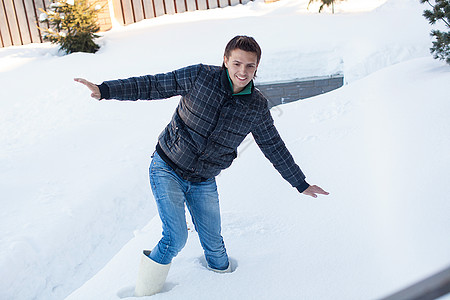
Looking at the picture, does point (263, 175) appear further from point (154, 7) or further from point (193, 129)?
point (154, 7)

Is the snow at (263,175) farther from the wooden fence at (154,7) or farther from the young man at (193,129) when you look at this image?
the wooden fence at (154,7)

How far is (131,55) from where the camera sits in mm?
7184

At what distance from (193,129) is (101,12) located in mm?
6933

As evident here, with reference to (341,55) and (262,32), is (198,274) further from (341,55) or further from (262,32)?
(262,32)

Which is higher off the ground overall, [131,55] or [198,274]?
A: [131,55]

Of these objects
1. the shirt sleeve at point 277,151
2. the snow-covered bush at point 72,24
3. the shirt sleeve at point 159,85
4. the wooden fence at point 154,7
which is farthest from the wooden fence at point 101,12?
the shirt sleeve at point 277,151

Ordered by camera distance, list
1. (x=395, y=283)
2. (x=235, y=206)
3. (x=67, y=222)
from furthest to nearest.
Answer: (x=67, y=222), (x=235, y=206), (x=395, y=283)

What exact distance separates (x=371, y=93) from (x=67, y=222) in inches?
123

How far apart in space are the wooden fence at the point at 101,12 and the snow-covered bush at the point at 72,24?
0.73 meters

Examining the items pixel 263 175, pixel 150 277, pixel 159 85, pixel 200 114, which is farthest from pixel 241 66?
pixel 263 175

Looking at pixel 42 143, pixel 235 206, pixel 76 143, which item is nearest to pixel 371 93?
pixel 235 206

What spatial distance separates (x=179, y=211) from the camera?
2037 mm

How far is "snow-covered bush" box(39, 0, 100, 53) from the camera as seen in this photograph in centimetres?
717

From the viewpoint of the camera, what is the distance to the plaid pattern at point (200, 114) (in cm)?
205
